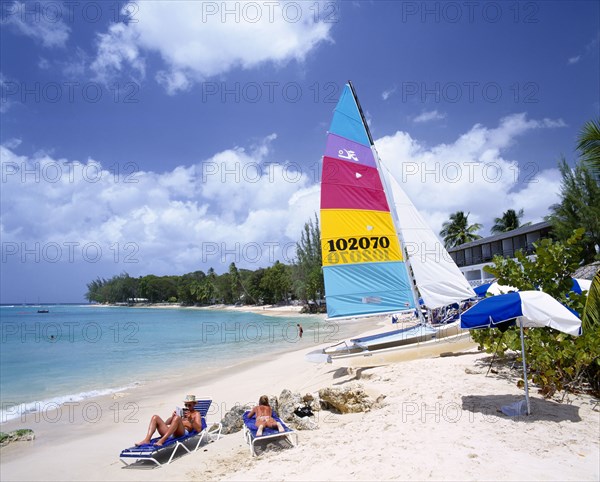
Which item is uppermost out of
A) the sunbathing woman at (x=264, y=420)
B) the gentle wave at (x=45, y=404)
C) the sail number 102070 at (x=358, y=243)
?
the sail number 102070 at (x=358, y=243)

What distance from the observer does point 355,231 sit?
1076cm

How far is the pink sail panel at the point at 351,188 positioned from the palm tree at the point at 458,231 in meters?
41.1

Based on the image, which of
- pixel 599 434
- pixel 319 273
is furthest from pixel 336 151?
pixel 319 273

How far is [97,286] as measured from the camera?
6634 inches

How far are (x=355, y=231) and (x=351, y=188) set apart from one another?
1.17 metres

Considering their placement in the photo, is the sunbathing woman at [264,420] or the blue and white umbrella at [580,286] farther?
the blue and white umbrella at [580,286]

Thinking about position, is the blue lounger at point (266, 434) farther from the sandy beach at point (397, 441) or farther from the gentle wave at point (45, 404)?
the gentle wave at point (45, 404)

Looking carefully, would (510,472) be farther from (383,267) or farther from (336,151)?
(336,151)

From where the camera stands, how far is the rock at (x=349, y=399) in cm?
676

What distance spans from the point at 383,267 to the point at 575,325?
19.1 feet

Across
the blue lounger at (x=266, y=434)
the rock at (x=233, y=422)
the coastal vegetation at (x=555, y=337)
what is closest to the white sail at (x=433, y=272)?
the coastal vegetation at (x=555, y=337)

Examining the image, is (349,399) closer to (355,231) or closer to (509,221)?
(355,231)

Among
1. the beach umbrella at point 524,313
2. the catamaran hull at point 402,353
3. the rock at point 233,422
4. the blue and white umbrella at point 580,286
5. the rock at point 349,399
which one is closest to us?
the beach umbrella at point 524,313

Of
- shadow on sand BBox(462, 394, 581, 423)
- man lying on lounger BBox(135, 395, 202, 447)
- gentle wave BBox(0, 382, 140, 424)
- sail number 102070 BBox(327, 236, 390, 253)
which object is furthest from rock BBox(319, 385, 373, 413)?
gentle wave BBox(0, 382, 140, 424)
